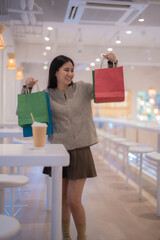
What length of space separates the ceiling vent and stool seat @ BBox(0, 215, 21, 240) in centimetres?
296

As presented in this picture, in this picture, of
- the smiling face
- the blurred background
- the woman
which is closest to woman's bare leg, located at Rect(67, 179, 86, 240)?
the woman

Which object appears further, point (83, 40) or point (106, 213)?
point (83, 40)

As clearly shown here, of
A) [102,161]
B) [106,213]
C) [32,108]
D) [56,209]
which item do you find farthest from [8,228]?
[102,161]

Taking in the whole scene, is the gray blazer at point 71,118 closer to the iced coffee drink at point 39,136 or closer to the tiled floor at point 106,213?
the iced coffee drink at point 39,136

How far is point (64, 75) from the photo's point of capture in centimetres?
192

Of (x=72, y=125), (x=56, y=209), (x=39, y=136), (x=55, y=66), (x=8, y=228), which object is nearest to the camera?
(x=8, y=228)

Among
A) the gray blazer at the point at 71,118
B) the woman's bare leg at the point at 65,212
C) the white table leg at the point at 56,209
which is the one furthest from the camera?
the woman's bare leg at the point at 65,212

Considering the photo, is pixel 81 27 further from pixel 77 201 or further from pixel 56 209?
pixel 56 209

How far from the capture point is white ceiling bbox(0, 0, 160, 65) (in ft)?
12.4

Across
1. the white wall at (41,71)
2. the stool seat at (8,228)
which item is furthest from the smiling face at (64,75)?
the white wall at (41,71)

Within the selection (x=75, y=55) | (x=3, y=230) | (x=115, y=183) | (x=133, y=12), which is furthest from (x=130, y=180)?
(x=75, y=55)

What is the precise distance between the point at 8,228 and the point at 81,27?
6.60 meters

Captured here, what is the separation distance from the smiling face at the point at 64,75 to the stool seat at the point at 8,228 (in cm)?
100

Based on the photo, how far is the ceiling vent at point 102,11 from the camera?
3576 millimetres
